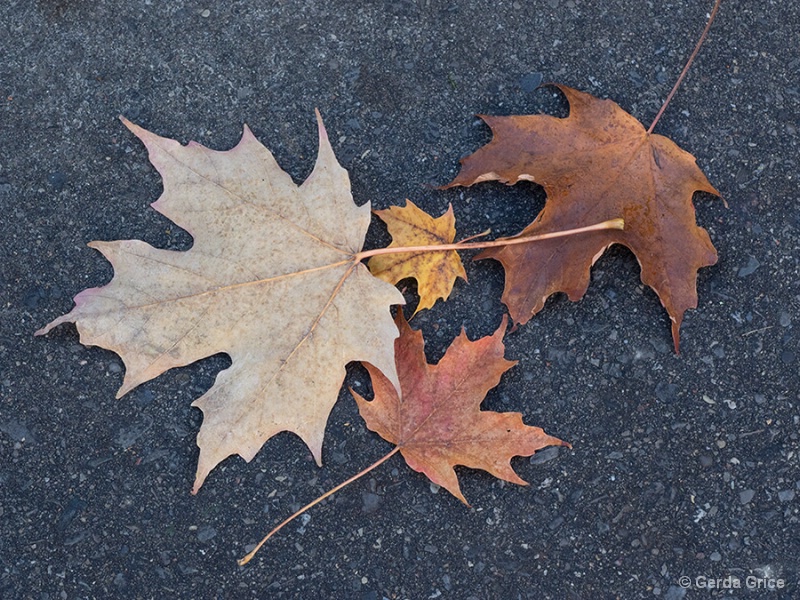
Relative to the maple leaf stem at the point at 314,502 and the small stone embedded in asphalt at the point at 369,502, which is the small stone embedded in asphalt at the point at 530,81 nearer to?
the maple leaf stem at the point at 314,502

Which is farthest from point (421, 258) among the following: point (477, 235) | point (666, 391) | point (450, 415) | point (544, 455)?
point (666, 391)

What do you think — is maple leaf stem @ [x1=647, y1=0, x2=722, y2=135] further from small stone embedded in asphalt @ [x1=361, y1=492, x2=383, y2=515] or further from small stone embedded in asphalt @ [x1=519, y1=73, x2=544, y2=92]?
small stone embedded in asphalt @ [x1=361, y1=492, x2=383, y2=515]

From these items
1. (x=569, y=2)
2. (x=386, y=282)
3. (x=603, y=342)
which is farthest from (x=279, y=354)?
(x=569, y=2)

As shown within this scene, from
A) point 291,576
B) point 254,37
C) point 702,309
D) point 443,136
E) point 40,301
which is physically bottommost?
point 291,576

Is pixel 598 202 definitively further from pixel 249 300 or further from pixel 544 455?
pixel 249 300

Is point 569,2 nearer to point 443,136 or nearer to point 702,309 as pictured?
point 443,136

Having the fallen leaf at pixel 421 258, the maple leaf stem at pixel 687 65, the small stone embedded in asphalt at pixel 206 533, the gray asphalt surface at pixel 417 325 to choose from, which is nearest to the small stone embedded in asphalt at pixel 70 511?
the gray asphalt surface at pixel 417 325
